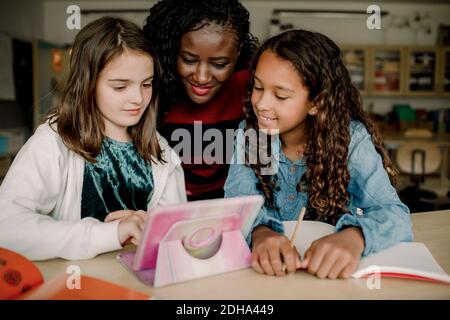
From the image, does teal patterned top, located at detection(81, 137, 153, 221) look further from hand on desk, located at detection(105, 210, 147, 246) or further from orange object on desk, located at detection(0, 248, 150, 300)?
orange object on desk, located at detection(0, 248, 150, 300)

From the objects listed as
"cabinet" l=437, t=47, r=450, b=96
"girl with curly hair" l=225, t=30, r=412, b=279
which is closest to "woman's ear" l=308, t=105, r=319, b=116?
"girl with curly hair" l=225, t=30, r=412, b=279

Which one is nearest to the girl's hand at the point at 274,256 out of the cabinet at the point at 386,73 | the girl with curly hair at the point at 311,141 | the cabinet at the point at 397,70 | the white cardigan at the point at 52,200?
the girl with curly hair at the point at 311,141

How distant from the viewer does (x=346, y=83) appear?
1.17m

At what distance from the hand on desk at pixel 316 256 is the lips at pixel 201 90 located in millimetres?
641

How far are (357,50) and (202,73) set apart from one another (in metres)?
4.31

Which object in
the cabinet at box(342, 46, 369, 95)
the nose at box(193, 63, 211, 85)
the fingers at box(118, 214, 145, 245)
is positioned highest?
the cabinet at box(342, 46, 369, 95)

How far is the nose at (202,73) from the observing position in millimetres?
1280

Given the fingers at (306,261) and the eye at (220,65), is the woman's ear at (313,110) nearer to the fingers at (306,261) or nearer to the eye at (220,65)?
the eye at (220,65)

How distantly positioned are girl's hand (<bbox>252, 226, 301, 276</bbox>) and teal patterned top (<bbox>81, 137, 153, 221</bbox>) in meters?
0.45

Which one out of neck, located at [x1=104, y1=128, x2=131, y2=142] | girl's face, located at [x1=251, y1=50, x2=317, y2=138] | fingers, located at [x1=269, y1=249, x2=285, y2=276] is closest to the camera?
fingers, located at [x1=269, y1=249, x2=285, y2=276]

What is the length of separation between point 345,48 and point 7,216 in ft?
15.9

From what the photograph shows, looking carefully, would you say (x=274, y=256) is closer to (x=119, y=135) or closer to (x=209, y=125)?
(x=119, y=135)

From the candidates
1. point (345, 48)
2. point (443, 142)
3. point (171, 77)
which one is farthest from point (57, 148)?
point (345, 48)

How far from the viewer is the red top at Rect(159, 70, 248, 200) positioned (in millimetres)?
1456
